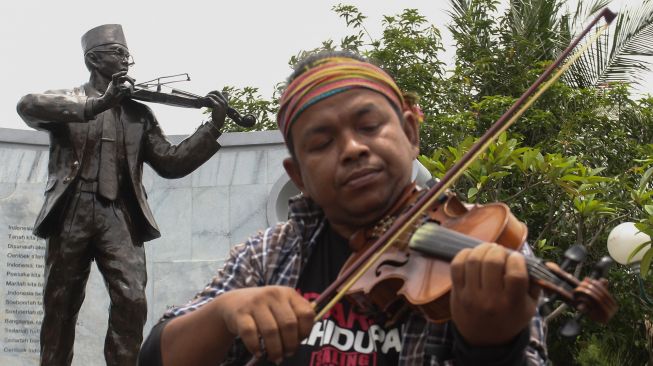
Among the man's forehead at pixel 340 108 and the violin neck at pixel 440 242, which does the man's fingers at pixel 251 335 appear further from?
the man's forehead at pixel 340 108

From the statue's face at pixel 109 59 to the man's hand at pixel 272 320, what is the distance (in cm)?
481

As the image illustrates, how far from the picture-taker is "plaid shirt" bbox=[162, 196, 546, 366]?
6.24 feet

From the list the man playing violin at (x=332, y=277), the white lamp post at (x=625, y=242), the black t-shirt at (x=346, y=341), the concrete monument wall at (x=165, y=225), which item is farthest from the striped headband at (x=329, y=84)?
the concrete monument wall at (x=165, y=225)

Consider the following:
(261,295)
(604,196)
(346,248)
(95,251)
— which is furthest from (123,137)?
(604,196)

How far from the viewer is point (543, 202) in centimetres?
1163

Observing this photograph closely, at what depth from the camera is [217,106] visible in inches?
243

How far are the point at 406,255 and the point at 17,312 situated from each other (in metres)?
8.63

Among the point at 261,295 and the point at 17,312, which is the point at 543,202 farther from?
the point at 261,295

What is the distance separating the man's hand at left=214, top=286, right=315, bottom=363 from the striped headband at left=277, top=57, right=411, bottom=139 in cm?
47

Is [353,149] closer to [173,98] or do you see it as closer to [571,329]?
[571,329]

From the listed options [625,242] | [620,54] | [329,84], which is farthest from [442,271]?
[620,54]

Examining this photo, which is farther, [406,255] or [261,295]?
[406,255]

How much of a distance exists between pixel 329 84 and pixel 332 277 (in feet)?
1.35

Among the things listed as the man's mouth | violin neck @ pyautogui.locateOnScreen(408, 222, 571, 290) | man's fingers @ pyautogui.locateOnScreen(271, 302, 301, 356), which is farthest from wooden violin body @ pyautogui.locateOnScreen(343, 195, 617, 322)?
man's fingers @ pyautogui.locateOnScreen(271, 302, 301, 356)
